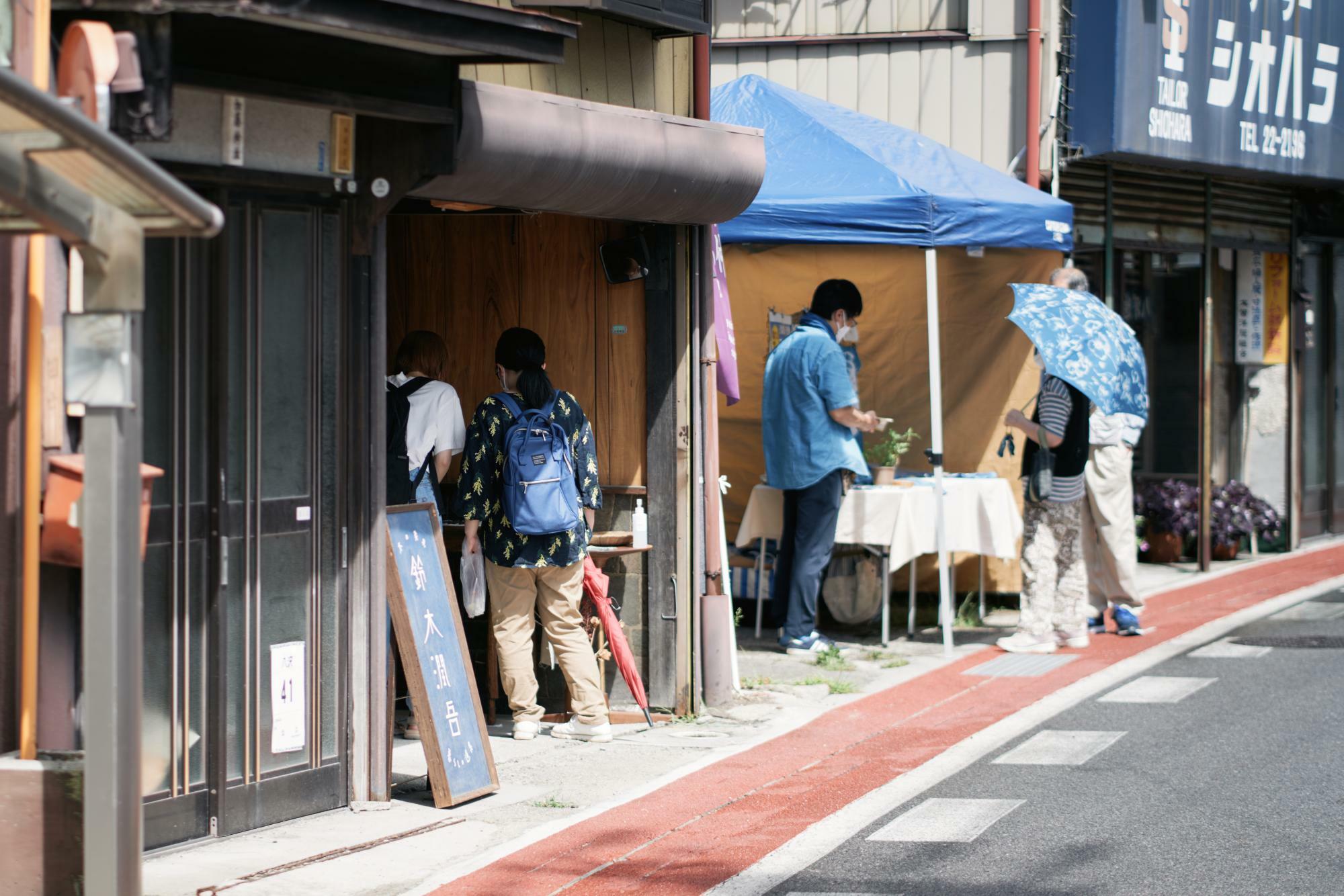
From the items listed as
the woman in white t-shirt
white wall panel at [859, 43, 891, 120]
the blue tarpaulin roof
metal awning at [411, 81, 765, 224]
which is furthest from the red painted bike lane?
white wall panel at [859, 43, 891, 120]

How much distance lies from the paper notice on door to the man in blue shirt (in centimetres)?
457

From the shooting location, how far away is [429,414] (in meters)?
7.84

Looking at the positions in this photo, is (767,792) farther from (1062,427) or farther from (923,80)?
(923,80)

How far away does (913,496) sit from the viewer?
10.5 meters

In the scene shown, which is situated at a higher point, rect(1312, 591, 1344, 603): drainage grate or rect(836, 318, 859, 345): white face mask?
rect(836, 318, 859, 345): white face mask

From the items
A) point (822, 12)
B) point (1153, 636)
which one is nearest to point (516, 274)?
point (1153, 636)

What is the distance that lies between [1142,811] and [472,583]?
10.4 feet

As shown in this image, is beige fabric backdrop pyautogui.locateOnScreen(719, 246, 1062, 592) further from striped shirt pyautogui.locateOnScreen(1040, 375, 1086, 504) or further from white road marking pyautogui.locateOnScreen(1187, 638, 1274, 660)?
white road marking pyautogui.locateOnScreen(1187, 638, 1274, 660)

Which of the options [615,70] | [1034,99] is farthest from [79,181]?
[1034,99]

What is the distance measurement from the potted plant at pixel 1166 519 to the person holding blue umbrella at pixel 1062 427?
14.3 ft

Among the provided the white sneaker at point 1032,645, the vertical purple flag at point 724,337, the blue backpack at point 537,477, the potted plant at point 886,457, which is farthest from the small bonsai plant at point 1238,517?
the blue backpack at point 537,477

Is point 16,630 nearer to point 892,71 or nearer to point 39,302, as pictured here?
point 39,302

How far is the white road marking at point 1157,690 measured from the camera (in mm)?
8742

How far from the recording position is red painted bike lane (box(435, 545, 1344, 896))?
18.7 ft
